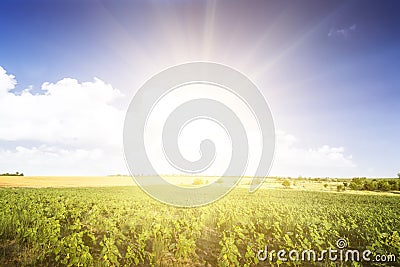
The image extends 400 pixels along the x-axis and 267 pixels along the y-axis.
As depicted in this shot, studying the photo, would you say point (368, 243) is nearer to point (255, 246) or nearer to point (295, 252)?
point (295, 252)

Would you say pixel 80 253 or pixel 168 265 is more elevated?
pixel 80 253

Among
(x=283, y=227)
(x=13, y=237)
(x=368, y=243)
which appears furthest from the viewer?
(x=283, y=227)

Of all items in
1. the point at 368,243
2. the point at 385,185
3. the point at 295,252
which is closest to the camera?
the point at 295,252

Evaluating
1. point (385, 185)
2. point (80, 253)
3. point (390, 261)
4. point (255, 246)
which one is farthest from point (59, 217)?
point (385, 185)

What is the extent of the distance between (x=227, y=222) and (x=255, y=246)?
2.39m

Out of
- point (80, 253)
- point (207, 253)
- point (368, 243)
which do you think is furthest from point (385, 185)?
point (80, 253)

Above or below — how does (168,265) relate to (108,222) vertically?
below

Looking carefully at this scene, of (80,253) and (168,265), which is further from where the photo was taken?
(168,265)

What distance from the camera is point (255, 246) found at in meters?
9.57

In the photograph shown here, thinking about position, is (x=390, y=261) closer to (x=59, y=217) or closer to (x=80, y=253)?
(x=80, y=253)

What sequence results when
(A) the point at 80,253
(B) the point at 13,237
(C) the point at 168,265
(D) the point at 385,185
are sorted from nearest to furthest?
(A) the point at 80,253, (C) the point at 168,265, (B) the point at 13,237, (D) the point at 385,185

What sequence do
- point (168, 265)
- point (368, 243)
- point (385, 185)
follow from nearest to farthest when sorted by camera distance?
point (168, 265), point (368, 243), point (385, 185)

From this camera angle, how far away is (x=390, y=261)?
8156 millimetres

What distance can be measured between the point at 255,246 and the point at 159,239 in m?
3.58
